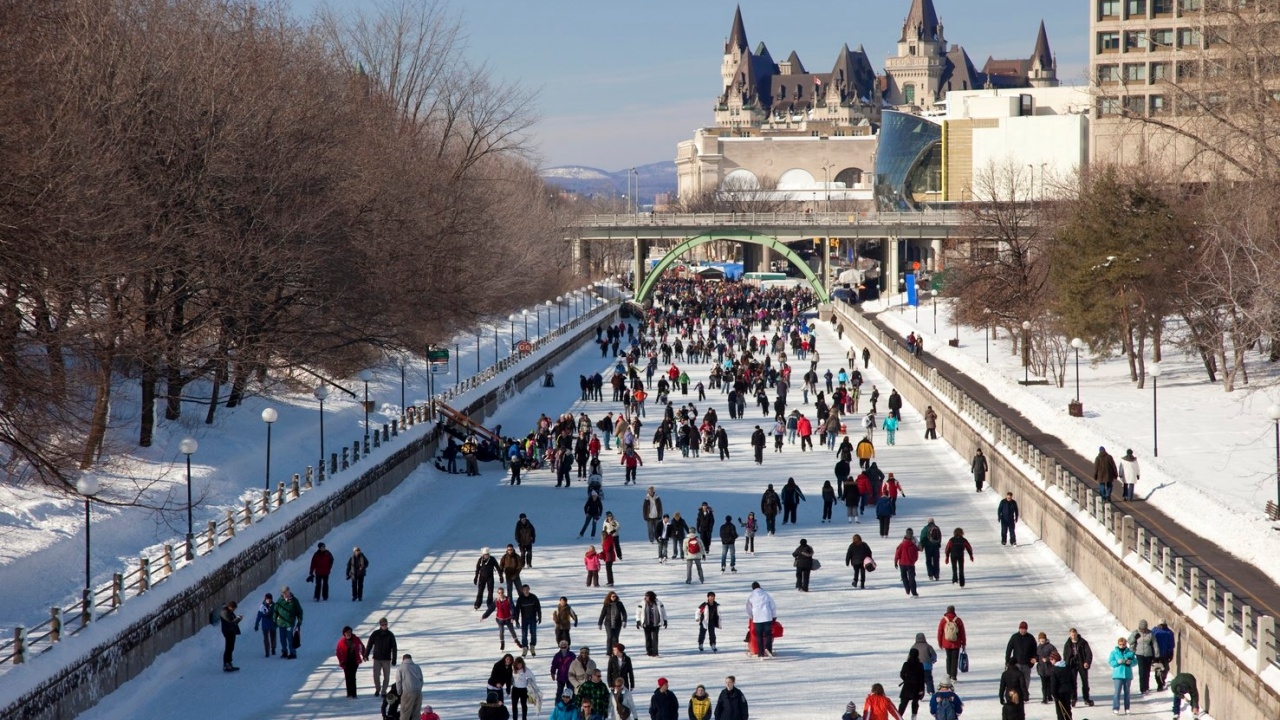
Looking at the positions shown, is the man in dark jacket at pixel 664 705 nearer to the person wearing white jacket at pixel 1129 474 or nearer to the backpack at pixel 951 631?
the backpack at pixel 951 631

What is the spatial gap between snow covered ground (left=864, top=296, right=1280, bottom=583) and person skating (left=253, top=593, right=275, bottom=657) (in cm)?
1120

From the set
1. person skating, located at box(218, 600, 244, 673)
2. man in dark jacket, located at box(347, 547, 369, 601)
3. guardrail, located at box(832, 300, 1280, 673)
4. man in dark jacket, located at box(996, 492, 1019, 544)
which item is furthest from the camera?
man in dark jacket, located at box(996, 492, 1019, 544)

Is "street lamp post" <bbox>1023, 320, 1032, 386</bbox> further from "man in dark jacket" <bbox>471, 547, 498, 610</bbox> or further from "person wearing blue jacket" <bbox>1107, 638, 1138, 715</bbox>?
"person wearing blue jacket" <bbox>1107, 638, 1138, 715</bbox>

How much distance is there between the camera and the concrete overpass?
87.6 m

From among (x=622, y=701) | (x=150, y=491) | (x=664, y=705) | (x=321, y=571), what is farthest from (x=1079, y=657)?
(x=150, y=491)

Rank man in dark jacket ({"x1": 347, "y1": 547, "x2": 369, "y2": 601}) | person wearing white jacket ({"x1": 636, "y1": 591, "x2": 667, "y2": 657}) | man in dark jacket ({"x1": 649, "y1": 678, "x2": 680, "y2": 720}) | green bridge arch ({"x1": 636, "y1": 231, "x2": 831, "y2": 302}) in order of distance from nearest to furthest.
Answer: man in dark jacket ({"x1": 649, "y1": 678, "x2": 680, "y2": 720}) < person wearing white jacket ({"x1": 636, "y1": 591, "x2": 667, "y2": 657}) < man in dark jacket ({"x1": 347, "y1": 547, "x2": 369, "y2": 601}) < green bridge arch ({"x1": 636, "y1": 231, "x2": 831, "y2": 302})

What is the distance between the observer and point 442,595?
20.9 meters

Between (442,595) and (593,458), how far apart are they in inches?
252

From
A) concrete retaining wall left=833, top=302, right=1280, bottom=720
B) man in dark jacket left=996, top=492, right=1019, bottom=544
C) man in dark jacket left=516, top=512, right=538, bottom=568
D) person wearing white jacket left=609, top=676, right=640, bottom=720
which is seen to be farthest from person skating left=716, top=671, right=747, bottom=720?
man in dark jacket left=996, top=492, right=1019, bottom=544

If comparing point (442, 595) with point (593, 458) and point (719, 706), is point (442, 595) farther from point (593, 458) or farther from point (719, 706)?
point (719, 706)

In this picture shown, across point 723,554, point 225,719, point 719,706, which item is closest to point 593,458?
point 723,554

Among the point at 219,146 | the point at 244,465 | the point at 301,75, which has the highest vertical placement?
the point at 301,75

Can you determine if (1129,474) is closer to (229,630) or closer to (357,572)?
(357,572)

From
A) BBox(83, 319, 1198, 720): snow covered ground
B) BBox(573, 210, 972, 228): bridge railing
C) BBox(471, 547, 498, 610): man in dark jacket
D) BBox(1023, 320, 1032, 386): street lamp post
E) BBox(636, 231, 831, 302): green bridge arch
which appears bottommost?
BBox(83, 319, 1198, 720): snow covered ground
